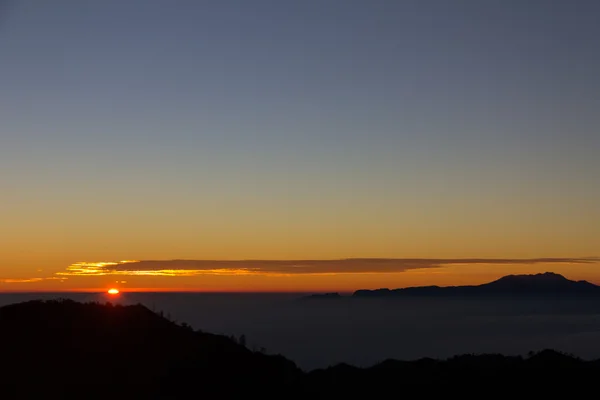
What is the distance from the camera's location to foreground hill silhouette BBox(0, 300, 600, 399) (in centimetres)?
2778

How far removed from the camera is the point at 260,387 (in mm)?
28453

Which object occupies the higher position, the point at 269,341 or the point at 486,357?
the point at 486,357

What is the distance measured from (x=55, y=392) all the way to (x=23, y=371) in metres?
2.11

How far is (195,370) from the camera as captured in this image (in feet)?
95.2

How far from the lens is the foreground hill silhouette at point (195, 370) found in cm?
2778

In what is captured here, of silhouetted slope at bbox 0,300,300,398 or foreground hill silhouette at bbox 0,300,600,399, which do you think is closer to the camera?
foreground hill silhouette at bbox 0,300,600,399

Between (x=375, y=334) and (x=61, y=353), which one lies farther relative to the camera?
(x=375, y=334)

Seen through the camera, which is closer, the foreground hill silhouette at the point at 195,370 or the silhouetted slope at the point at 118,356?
the foreground hill silhouette at the point at 195,370

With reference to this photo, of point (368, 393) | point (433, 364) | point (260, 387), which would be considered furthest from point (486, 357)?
point (260, 387)

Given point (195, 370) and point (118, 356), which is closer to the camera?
point (195, 370)

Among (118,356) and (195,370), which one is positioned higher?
(118,356)

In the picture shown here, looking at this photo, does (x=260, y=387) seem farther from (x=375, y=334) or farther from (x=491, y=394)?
(x=375, y=334)

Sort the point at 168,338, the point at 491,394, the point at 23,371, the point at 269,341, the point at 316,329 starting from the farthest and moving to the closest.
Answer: the point at 316,329, the point at 269,341, the point at 168,338, the point at 23,371, the point at 491,394

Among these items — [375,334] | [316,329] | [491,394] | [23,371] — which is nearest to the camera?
[491,394]
